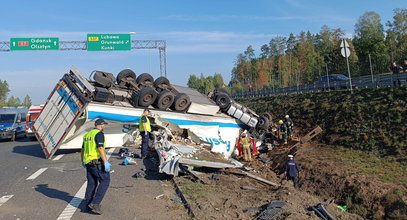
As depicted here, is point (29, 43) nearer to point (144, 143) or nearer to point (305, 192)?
point (144, 143)

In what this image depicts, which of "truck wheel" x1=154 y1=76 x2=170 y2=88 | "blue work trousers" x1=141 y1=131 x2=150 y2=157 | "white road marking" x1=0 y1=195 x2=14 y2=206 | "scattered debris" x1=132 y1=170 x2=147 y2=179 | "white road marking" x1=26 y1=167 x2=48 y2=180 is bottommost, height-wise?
"white road marking" x1=26 y1=167 x2=48 y2=180

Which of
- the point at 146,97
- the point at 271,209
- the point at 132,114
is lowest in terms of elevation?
the point at 271,209

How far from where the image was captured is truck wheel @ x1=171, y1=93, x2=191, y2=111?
1139 centimetres

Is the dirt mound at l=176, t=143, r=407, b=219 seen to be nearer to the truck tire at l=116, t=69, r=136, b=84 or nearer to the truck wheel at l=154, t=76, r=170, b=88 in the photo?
the truck wheel at l=154, t=76, r=170, b=88

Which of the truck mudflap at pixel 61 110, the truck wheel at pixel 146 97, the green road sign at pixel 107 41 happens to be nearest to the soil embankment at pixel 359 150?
the truck wheel at pixel 146 97

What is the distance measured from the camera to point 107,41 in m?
24.6

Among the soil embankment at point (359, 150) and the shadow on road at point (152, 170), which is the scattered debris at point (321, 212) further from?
the shadow on road at point (152, 170)

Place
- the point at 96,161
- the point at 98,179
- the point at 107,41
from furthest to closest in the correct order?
the point at 107,41
the point at 98,179
the point at 96,161

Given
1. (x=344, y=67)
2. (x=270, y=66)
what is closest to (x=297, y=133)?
(x=344, y=67)

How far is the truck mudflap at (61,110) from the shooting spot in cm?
989

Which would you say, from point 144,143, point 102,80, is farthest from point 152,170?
point 102,80

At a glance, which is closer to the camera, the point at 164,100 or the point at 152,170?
the point at 152,170

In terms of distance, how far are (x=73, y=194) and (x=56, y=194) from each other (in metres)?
0.32

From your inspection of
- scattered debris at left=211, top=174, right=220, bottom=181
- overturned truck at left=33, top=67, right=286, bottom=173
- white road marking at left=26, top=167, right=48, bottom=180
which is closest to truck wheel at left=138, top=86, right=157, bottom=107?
overturned truck at left=33, top=67, right=286, bottom=173
